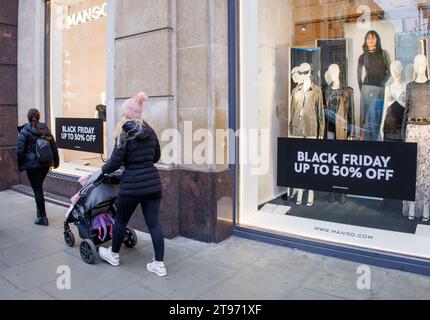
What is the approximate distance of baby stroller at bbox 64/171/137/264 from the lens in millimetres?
4559

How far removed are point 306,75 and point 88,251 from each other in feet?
12.8

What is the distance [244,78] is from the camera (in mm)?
5438

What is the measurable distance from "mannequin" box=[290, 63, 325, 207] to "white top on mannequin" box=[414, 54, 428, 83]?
1290mm

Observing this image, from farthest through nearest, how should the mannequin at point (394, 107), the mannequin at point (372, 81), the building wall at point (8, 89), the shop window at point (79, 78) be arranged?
1. the building wall at point (8, 89)
2. the shop window at point (79, 78)
3. the mannequin at point (372, 81)
4. the mannequin at point (394, 107)

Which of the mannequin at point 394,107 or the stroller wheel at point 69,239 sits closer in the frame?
the stroller wheel at point 69,239

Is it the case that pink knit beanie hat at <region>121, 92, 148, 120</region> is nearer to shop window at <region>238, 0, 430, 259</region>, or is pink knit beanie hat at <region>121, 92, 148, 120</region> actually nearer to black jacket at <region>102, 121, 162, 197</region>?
black jacket at <region>102, 121, 162, 197</region>

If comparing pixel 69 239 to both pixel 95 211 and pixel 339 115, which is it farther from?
pixel 339 115

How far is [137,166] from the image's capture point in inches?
159

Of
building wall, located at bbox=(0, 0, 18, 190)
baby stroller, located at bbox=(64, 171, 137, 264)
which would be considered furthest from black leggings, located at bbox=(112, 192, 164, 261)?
building wall, located at bbox=(0, 0, 18, 190)

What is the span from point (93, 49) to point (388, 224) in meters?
5.94

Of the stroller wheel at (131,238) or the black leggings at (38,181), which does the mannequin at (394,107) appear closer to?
the stroller wheel at (131,238)

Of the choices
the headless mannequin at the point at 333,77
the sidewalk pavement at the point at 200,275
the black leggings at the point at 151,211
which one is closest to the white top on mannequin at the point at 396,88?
the headless mannequin at the point at 333,77

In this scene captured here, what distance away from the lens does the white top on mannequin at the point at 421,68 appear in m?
5.09


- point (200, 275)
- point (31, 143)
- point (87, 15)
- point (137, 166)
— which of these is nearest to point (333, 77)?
point (137, 166)
